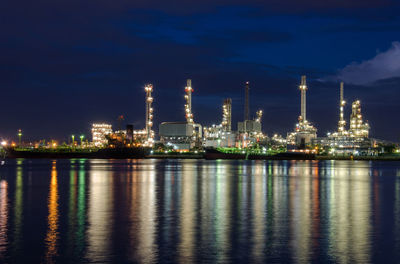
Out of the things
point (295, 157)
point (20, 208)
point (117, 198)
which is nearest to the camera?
point (20, 208)

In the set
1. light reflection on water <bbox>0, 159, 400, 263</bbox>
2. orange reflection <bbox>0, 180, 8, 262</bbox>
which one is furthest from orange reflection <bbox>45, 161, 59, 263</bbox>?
orange reflection <bbox>0, 180, 8, 262</bbox>

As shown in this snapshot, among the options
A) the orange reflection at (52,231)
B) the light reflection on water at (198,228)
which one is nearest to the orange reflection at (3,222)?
the light reflection on water at (198,228)

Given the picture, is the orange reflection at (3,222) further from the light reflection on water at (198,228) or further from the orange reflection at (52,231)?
the orange reflection at (52,231)

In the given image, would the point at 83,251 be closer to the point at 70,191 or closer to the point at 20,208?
the point at 20,208

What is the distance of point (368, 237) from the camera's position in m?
19.2

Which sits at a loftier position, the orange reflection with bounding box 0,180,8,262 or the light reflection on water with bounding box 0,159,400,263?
the orange reflection with bounding box 0,180,8,262

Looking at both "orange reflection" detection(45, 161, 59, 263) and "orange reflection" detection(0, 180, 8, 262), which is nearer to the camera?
"orange reflection" detection(45, 161, 59, 263)

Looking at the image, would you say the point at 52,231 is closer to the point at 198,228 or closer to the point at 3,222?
the point at 3,222

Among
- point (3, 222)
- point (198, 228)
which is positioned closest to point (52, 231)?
point (3, 222)

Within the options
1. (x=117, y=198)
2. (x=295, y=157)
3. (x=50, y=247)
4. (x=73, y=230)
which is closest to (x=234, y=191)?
(x=117, y=198)

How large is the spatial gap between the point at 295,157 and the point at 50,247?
170 m

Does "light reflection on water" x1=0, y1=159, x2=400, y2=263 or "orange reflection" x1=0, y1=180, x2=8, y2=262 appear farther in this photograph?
"orange reflection" x1=0, y1=180, x2=8, y2=262

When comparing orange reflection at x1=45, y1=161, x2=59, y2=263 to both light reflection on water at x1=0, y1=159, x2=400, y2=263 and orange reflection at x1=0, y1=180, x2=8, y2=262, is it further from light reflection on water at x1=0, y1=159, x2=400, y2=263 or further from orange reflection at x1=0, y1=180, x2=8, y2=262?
orange reflection at x1=0, y1=180, x2=8, y2=262

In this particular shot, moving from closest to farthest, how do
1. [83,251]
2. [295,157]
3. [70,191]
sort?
1. [83,251]
2. [70,191]
3. [295,157]
